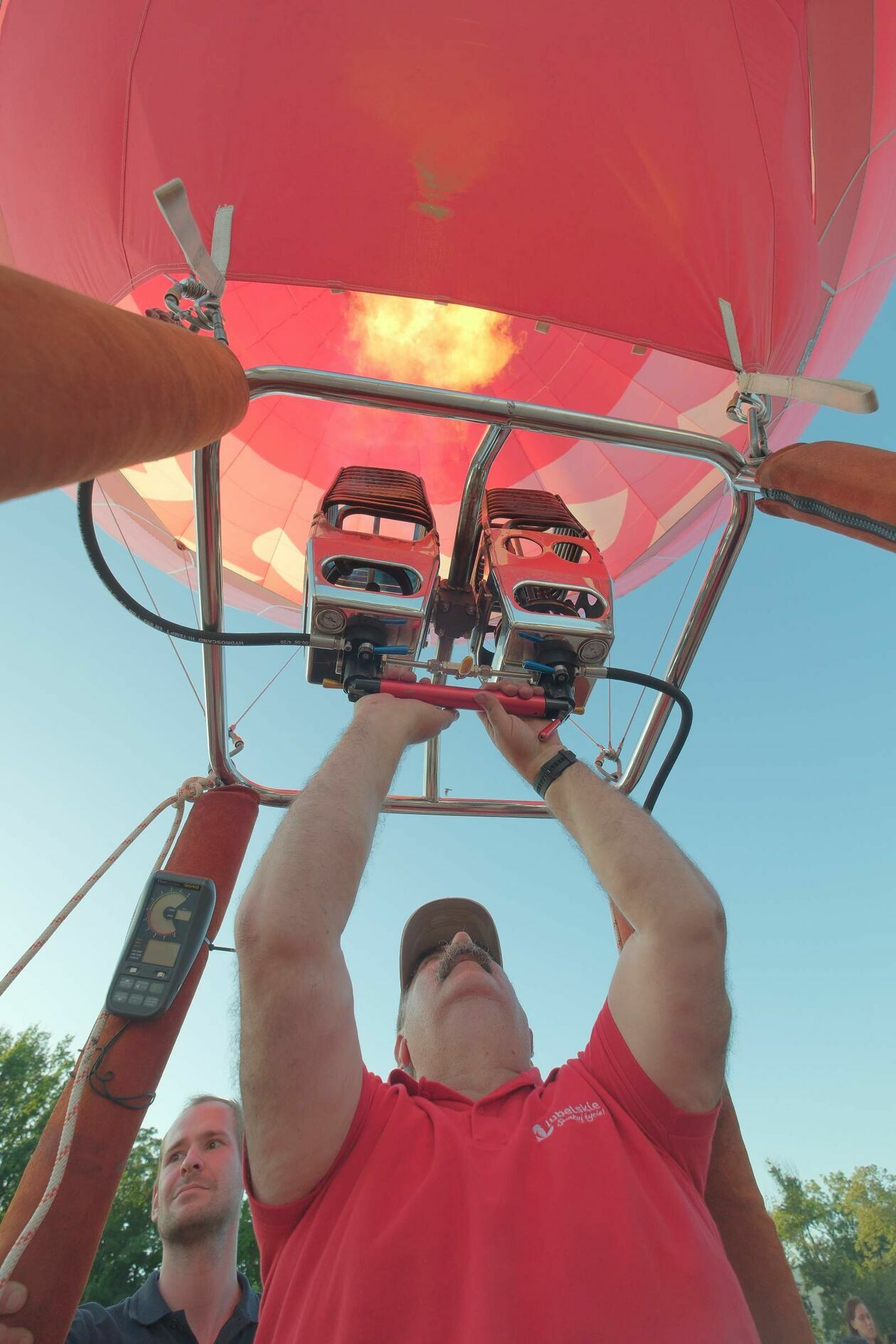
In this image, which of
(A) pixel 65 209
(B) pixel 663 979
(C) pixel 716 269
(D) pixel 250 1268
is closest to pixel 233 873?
(B) pixel 663 979

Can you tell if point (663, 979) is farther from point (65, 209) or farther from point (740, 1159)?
point (65, 209)

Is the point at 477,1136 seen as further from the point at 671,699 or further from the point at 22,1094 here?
the point at 22,1094

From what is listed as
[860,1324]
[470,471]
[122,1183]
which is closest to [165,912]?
[470,471]

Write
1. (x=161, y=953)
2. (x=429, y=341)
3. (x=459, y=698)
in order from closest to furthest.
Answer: (x=459, y=698) → (x=161, y=953) → (x=429, y=341)

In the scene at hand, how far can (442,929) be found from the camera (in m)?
1.74

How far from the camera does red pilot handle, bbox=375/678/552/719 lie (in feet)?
4.96

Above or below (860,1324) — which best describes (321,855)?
below

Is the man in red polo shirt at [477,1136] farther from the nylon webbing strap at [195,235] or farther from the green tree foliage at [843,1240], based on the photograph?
the green tree foliage at [843,1240]

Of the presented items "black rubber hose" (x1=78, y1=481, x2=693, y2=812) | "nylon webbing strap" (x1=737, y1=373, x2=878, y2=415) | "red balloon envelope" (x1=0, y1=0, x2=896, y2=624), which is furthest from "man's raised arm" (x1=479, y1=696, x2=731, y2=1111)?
"red balloon envelope" (x1=0, y1=0, x2=896, y2=624)

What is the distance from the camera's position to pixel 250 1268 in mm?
9750

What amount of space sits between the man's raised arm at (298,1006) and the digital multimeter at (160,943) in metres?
0.61

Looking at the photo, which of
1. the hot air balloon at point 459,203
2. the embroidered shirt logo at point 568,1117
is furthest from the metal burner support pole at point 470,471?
the embroidered shirt logo at point 568,1117

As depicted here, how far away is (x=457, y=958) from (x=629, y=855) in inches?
17.9

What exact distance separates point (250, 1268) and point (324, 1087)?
11.0m
